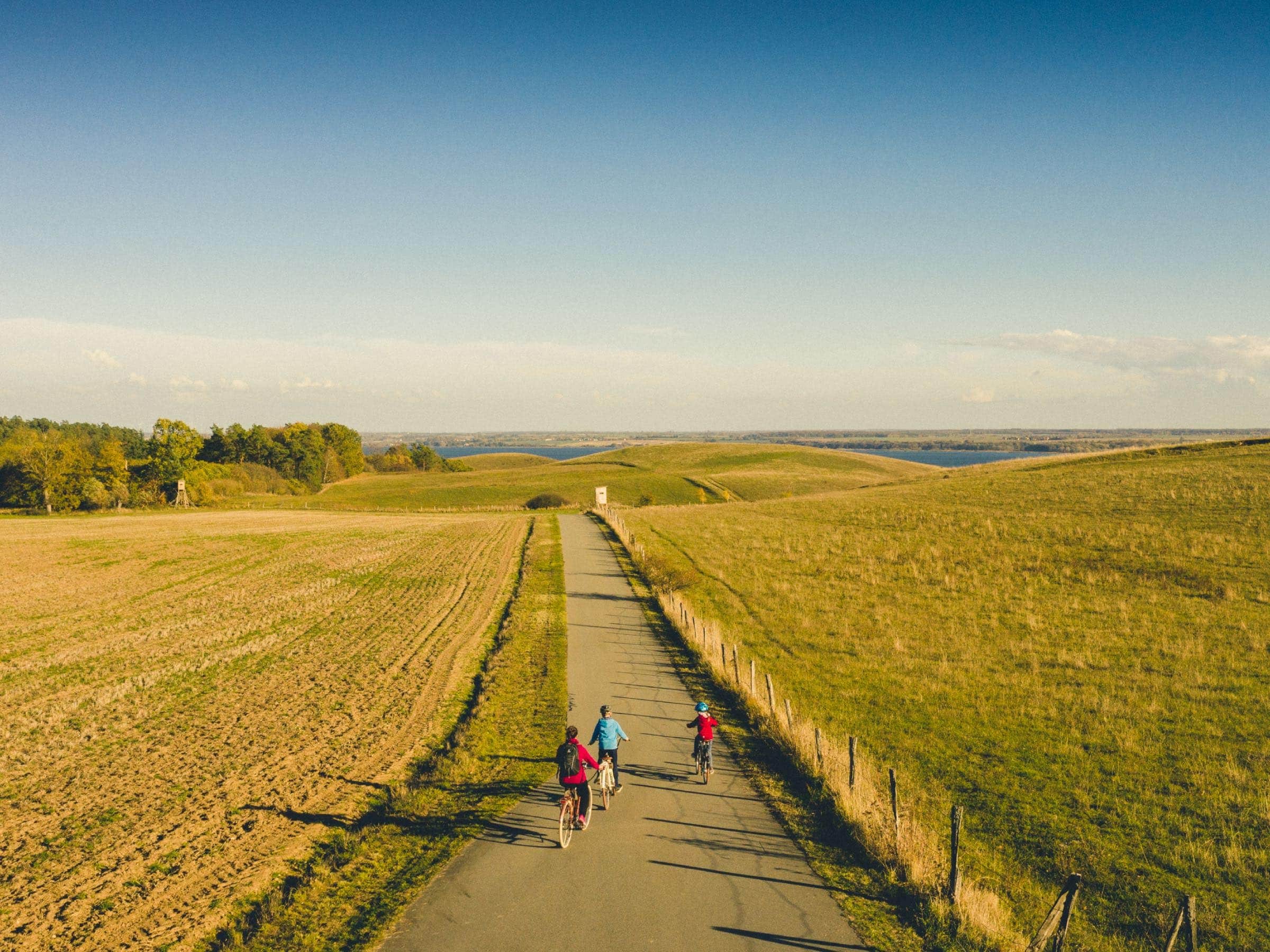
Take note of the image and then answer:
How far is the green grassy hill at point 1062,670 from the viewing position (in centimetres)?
1141

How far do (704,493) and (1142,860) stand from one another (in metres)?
89.9

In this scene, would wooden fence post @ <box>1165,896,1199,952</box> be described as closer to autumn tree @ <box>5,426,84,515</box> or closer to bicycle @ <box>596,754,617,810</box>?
bicycle @ <box>596,754,617,810</box>

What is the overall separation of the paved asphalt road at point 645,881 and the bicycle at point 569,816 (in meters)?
0.15

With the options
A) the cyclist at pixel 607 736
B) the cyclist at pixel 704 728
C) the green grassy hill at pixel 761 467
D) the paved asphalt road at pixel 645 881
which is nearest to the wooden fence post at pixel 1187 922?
the paved asphalt road at pixel 645 881

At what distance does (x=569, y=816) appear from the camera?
35.9ft

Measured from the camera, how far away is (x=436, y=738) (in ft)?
50.7

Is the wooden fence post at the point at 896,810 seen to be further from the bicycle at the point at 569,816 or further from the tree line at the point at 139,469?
the tree line at the point at 139,469

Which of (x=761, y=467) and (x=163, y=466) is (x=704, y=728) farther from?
(x=761, y=467)

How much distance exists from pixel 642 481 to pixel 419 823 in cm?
10059

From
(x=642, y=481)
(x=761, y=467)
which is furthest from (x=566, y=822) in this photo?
(x=761, y=467)

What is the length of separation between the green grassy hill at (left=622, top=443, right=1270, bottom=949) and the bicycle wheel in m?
6.36

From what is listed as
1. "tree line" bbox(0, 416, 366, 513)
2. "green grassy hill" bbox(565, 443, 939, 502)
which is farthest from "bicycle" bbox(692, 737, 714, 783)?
"tree line" bbox(0, 416, 366, 513)

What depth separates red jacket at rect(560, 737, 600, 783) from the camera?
427 inches

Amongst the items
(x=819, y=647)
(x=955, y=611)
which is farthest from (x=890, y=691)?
(x=955, y=611)
